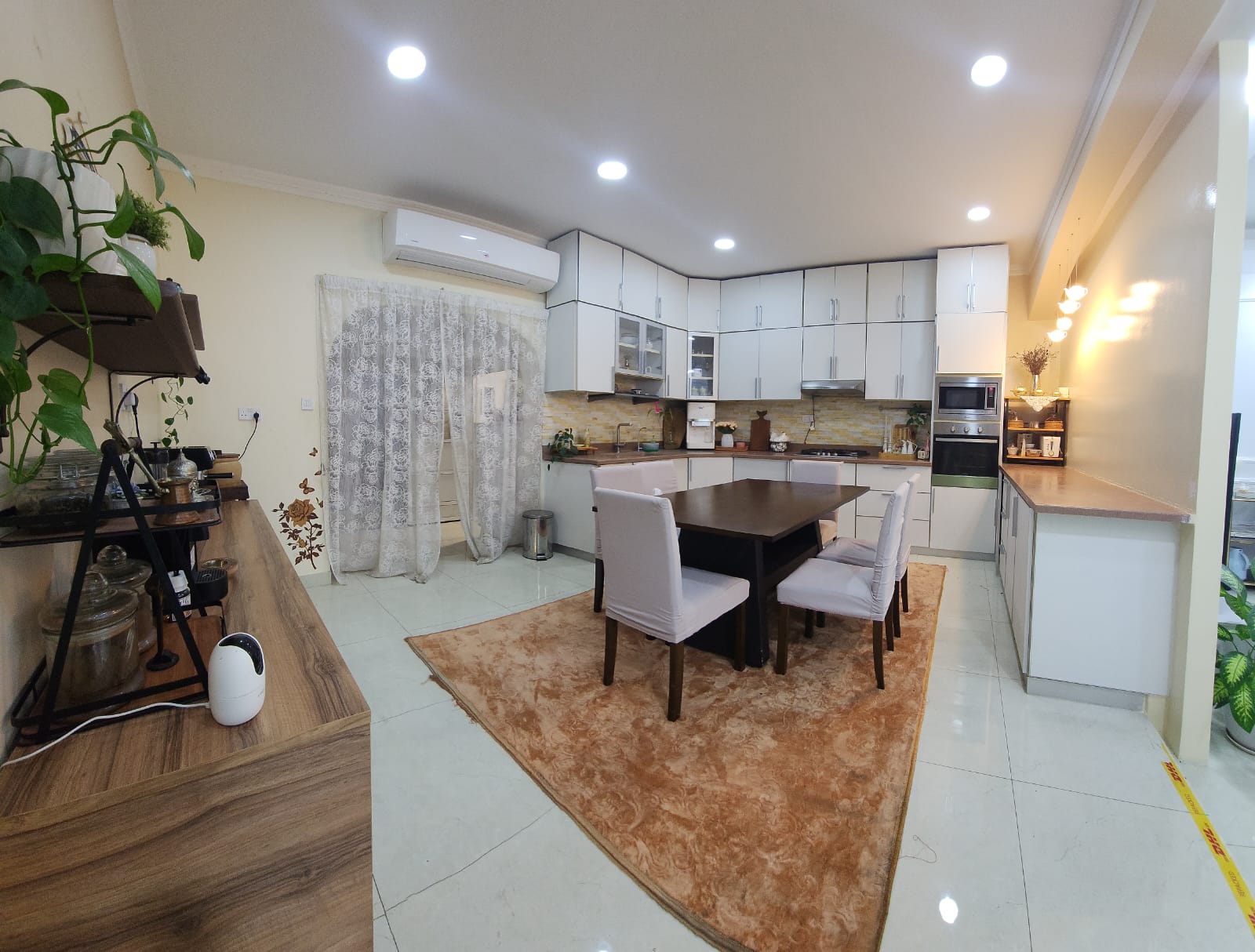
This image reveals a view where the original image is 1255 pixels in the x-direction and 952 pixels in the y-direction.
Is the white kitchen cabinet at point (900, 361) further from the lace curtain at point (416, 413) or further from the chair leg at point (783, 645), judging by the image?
the chair leg at point (783, 645)

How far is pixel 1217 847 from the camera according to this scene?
1.52 metres

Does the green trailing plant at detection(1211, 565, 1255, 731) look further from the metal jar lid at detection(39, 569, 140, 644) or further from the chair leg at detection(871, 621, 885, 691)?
the metal jar lid at detection(39, 569, 140, 644)

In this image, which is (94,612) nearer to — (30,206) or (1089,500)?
(30,206)

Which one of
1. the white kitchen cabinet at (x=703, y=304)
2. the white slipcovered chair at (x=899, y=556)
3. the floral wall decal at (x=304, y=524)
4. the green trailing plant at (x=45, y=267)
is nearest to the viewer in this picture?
the green trailing plant at (x=45, y=267)

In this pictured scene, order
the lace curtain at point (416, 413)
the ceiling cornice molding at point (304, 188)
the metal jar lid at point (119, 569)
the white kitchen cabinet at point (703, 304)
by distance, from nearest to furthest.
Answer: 1. the metal jar lid at point (119, 569)
2. the ceiling cornice molding at point (304, 188)
3. the lace curtain at point (416, 413)
4. the white kitchen cabinet at point (703, 304)

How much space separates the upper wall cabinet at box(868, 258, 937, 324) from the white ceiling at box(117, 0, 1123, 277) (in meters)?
0.89

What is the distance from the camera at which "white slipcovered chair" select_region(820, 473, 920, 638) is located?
263cm

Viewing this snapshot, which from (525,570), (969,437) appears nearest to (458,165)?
(525,570)

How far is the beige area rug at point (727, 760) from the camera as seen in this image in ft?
4.45

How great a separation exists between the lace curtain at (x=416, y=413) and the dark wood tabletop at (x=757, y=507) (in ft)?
6.05

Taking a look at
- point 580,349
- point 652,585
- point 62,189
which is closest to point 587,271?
point 580,349

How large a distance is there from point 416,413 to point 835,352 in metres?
3.90

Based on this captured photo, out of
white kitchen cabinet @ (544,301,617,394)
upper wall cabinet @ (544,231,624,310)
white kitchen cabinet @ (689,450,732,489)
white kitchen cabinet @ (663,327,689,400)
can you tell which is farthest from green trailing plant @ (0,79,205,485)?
white kitchen cabinet @ (663,327,689,400)

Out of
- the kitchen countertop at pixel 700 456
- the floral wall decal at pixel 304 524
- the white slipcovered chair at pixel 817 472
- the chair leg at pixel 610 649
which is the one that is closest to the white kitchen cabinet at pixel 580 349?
the kitchen countertop at pixel 700 456
